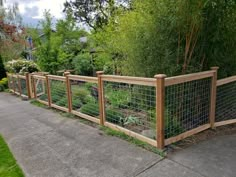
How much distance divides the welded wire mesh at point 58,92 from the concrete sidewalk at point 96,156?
118 cm

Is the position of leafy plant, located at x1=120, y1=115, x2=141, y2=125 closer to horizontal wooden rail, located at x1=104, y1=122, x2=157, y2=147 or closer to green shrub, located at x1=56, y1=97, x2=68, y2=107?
horizontal wooden rail, located at x1=104, y1=122, x2=157, y2=147

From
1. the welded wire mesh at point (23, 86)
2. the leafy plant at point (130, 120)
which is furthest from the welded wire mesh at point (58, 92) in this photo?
the welded wire mesh at point (23, 86)

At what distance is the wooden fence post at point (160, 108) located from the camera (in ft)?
8.87

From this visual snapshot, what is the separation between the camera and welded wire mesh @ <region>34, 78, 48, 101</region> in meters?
6.02

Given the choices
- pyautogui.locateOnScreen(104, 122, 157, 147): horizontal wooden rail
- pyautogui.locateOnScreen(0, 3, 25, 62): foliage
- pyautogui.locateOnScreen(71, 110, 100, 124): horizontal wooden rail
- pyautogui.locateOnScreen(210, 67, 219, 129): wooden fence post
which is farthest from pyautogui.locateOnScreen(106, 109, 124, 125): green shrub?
pyautogui.locateOnScreen(0, 3, 25, 62): foliage

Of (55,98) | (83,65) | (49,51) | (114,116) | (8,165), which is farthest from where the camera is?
(83,65)

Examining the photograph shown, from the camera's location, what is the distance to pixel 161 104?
2.75 m

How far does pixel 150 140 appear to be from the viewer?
9.89 feet

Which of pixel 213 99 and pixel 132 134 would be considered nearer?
pixel 132 134

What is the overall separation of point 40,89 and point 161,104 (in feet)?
15.6

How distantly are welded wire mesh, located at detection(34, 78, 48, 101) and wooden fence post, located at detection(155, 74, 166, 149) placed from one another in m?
4.13

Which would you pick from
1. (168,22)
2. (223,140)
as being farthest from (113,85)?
(223,140)

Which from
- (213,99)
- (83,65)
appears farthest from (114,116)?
(83,65)

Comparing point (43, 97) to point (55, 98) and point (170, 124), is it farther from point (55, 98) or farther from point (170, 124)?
point (170, 124)
